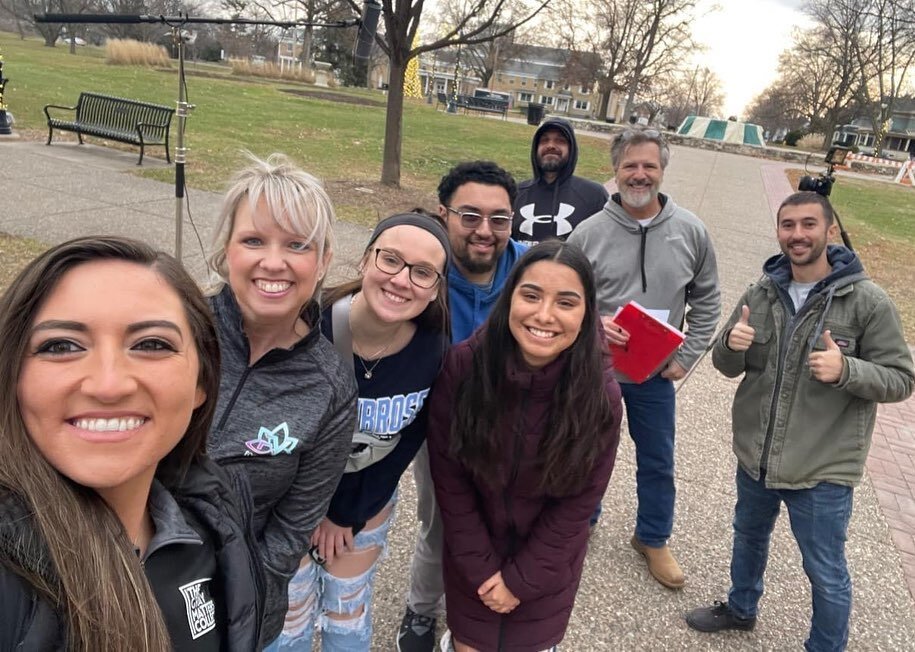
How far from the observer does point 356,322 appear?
6.22ft

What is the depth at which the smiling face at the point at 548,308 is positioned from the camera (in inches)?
73.5

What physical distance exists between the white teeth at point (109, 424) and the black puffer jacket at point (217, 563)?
13 centimetres

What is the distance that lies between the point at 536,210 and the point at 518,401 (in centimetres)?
192

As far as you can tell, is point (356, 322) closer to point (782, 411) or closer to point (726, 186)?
point (782, 411)

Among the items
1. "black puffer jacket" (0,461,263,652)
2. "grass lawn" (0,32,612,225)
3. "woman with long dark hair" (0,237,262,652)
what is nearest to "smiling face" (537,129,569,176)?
"black puffer jacket" (0,461,263,652)

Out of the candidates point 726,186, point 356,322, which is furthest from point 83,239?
point 726,186

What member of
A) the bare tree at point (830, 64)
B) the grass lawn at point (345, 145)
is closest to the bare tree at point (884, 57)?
the bare tree at point (830, 64)

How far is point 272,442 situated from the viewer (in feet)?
5.15

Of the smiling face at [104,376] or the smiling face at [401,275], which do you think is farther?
the smiling face at [401,275]

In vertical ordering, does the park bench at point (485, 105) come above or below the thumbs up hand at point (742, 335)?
above

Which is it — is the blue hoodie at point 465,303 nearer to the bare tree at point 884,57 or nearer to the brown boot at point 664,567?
the brown boot at point 664,567

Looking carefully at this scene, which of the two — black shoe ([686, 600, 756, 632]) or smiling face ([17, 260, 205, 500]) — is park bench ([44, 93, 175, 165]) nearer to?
black shoe ([686, 600, 756, 632])

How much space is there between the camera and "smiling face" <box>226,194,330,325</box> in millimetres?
1564

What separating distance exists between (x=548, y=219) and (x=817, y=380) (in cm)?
174
